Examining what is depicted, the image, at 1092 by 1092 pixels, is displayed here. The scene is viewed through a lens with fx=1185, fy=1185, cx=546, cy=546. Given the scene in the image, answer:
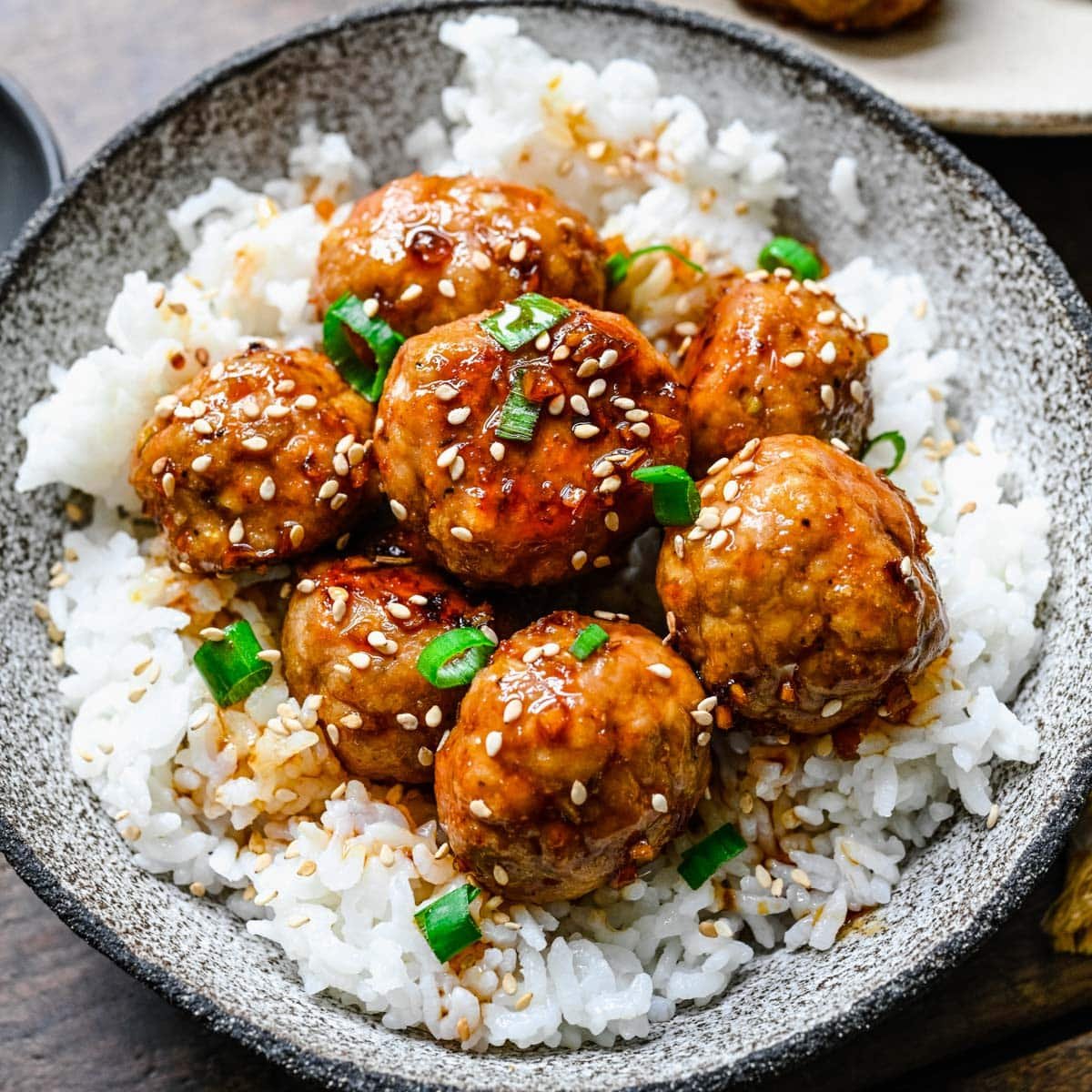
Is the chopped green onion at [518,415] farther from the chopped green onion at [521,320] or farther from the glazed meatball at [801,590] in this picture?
the glazed meatball at [801,590]

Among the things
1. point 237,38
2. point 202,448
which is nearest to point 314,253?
point 202,448

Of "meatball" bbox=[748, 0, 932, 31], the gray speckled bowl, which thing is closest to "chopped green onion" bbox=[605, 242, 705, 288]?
the gray speckled bowl

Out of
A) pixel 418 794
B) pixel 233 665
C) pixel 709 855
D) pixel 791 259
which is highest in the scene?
pixel 791 259

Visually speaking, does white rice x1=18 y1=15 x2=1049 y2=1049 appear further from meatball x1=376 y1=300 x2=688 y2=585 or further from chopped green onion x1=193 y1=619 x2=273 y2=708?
meatball x1=376 y1=300 x2=688 y2=585

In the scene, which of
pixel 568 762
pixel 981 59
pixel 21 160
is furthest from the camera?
pixel 21 160

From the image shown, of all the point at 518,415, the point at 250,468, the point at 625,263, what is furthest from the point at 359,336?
the point at 625,263

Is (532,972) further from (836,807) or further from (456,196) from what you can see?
(456,196)

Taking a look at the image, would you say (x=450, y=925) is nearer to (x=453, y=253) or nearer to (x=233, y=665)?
(x=233, y=665)
